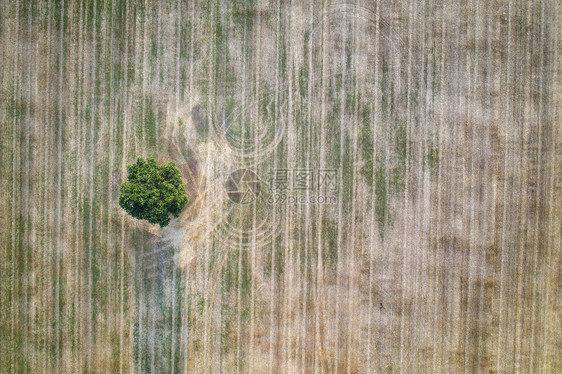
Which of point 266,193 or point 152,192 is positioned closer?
point 152,192

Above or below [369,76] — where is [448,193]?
below

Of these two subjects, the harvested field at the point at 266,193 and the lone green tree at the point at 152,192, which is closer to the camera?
the lone green tree at the point at 152,192

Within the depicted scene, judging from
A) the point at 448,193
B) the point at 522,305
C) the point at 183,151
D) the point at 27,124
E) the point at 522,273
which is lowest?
the point at 522,305

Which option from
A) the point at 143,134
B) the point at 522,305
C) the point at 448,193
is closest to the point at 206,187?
the point at 143,134

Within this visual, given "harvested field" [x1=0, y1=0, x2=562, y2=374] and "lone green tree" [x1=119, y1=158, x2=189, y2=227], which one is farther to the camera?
"harvested field" [x1=0, y1=0, x2=562, y2=374]

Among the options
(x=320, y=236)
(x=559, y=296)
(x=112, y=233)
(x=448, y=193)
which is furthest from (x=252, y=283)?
(x=559, y=296)

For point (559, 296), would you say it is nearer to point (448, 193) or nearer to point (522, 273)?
point (522, 273)
